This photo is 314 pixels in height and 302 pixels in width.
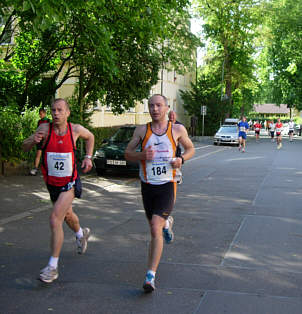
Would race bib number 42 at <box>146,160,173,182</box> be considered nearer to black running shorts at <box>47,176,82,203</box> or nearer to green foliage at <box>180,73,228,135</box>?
black running shorts at <box>47,176,82,203</box>

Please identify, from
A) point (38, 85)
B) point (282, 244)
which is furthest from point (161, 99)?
point (38, 85)

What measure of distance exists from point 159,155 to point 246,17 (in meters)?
45.3

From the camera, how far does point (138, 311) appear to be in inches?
158

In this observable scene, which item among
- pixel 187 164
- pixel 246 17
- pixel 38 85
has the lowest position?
pixel 187 164

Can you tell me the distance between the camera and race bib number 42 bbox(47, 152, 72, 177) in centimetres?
509

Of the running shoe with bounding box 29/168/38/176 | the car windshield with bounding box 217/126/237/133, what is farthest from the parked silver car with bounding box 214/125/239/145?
the running shoe with bounding box 29/168/38/176

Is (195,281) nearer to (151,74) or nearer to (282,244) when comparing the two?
(282,244)

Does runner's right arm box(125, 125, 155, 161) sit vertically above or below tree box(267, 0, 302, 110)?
below

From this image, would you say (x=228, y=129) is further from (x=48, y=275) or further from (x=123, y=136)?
(x=48, y=275)

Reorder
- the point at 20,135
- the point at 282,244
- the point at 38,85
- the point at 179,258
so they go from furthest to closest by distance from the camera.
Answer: the point at 38,85 → the point at 20,135 → the point at 282,244 → the point at 179,258

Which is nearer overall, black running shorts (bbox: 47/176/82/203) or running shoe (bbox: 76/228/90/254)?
black running shorts (bbox: 47/176/82/203)

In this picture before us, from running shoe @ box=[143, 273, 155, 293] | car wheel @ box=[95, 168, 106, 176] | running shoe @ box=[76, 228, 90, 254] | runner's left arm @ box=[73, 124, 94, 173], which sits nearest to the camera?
running shoe @ box=[143, 273, 155, 293]

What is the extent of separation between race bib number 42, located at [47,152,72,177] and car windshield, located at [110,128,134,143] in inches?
404

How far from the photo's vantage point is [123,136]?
15766 millimetres
